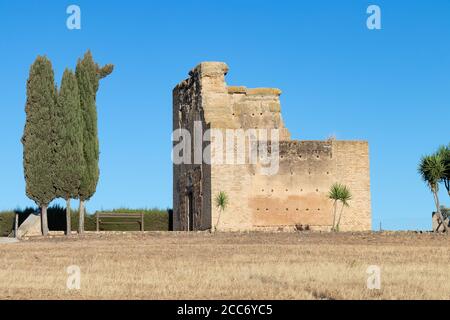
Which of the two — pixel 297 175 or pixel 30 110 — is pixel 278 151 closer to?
pixel 297 175

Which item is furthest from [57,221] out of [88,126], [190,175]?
[88,126]

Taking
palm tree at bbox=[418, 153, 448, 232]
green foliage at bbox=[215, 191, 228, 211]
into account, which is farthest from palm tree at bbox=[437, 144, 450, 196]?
green foliage at bbox=[215, 191, 228, 211]

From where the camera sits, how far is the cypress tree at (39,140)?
31.7 m

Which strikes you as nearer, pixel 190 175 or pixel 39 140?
pixel 39 140

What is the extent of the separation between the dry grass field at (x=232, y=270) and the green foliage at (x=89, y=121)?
9.65 metres

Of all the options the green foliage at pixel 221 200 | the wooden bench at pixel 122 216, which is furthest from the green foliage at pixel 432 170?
the wooden bench at pixel 122 216

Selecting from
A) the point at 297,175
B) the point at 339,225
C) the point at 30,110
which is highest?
the point at 30,110

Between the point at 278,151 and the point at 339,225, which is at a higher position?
the point at 278,151

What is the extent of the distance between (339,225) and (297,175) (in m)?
3.01

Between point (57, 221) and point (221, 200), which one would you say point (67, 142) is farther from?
point (57, 221)

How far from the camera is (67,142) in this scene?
1252 inches

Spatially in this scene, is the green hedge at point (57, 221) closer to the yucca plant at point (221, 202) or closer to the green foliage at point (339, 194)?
the yucca plant at point (221, 202)
